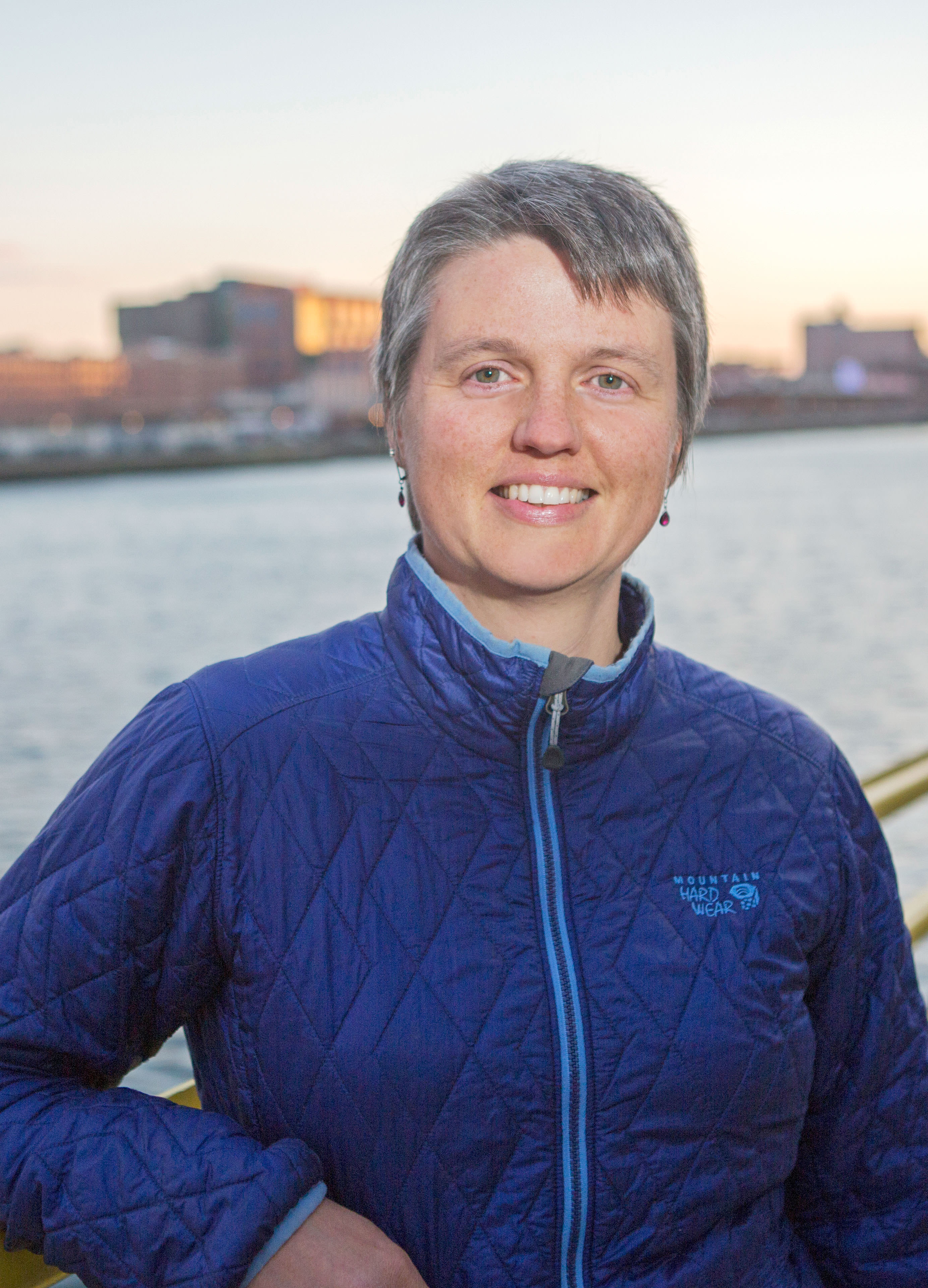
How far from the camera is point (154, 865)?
1012 mm

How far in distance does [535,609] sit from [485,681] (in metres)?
0.12

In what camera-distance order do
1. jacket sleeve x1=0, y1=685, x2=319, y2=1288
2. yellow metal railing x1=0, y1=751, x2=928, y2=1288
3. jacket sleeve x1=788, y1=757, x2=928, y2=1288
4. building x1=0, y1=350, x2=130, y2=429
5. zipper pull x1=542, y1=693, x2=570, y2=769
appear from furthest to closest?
building x1=0, y1=350, x2=130, y2=429 < yellow metal railing x1=0, y1=751, x2=928, y2=1288 < jacket sleeve x1=788, y1=757, x2=928, y2=1288 < zipper pull x1=542, y1=693, x2=570, y2=769 < jacket sleeve x1=0, y1=685, x2=319, y2=1288

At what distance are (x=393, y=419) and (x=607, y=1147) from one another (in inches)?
24.7

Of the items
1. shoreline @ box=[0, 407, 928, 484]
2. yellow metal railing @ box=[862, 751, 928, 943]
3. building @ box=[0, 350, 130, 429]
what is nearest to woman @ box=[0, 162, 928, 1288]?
yellow metal railing @ box=[862, 751, 928, 943]

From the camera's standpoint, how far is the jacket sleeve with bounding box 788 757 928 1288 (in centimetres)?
123

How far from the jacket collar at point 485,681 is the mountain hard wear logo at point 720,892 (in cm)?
13

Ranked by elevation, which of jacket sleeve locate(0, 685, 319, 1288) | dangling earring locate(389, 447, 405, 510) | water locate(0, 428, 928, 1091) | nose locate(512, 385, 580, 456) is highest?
nose locate(512, 385, 580, 456)

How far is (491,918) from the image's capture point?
1.07 meters

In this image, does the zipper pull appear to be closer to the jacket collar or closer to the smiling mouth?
the jacket collar

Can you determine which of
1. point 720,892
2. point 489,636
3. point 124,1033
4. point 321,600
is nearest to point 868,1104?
point 720,892

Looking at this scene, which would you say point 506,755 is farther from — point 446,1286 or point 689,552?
point 689,552

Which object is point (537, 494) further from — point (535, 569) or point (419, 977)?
point (419, 977)

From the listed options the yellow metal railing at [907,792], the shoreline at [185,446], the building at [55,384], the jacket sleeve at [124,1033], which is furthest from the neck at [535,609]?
the building at [55,384]

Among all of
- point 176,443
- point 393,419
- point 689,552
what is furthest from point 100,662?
point 176,443
